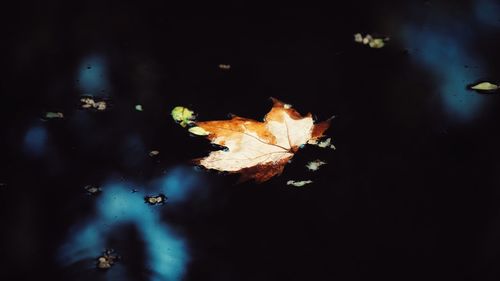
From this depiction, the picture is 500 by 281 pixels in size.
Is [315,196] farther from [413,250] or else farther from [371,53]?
[371,53]

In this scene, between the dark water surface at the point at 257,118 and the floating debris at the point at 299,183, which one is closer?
the dark water surface at the point at 257,118

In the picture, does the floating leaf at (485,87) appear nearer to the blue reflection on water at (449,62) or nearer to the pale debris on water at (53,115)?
the blue reflection on water at (449,62)

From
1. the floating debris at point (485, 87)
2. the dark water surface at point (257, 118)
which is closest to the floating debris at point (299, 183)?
the dark water surface at point (257, 118)

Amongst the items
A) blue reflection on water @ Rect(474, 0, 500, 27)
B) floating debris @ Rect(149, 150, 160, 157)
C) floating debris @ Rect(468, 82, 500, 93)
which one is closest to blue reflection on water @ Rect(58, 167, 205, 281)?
floating debris @ Rect(149, 150, 160, 157)

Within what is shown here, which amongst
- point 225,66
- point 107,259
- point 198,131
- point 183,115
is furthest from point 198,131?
point 107,259

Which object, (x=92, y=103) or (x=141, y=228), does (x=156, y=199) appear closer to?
(x=141, y=228)

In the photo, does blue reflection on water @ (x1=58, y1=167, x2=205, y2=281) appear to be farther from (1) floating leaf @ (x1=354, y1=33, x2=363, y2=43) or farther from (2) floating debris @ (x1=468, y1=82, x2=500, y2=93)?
(2) floating debris @ (x1=468, y1=82, x2=500, y2=93)
